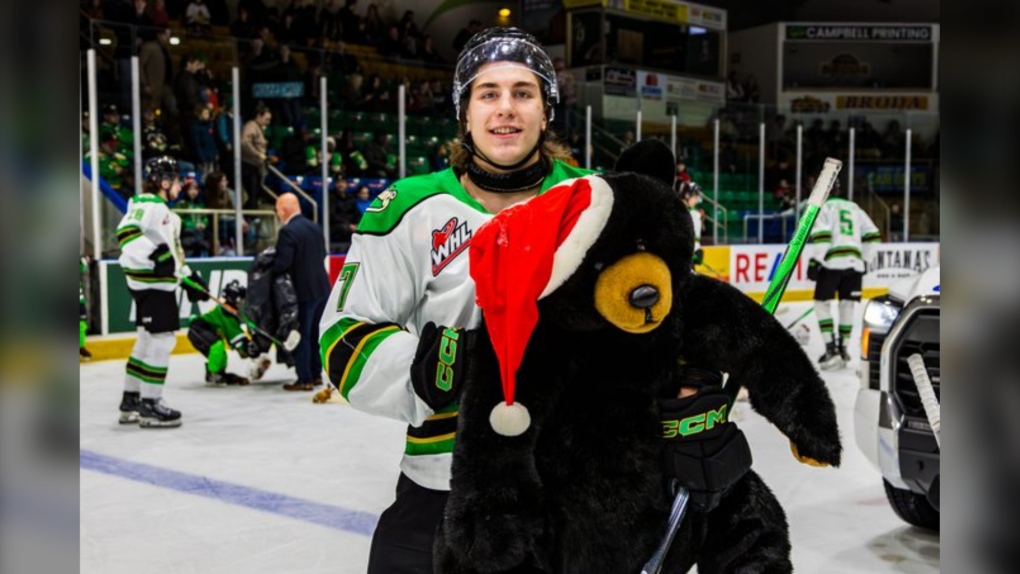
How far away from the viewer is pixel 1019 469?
68 cm

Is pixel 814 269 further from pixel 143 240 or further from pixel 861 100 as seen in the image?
pixel 861 100

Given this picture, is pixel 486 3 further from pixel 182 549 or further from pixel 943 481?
pixel 943 481

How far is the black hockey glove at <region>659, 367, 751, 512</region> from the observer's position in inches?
57.9

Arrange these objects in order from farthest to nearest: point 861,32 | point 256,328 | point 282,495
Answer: point 861,32, point 256,328, point 282,495

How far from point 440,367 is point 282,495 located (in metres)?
3.16

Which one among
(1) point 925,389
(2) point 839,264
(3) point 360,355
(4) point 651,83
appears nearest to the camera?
(3) point 360,355

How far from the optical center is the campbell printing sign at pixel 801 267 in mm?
13273

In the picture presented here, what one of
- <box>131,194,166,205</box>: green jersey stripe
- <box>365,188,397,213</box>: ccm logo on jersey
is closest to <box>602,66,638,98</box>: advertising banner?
<box>131,194,166,205</box>: green jersey stripe

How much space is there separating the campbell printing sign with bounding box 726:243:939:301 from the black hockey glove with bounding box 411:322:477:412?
35.1 feet

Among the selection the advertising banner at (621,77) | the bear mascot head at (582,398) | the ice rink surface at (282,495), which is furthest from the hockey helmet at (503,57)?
the advertising banner at (621,77)

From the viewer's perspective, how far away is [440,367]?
144cm

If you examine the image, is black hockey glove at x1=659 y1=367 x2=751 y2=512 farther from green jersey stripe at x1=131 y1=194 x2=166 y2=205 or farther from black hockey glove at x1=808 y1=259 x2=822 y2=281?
black hockey glove at x1=808 y1=259 x2=822 y2=281

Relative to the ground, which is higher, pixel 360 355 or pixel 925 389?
pixel 360 355

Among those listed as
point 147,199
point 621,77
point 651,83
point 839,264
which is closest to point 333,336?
point 147,199
